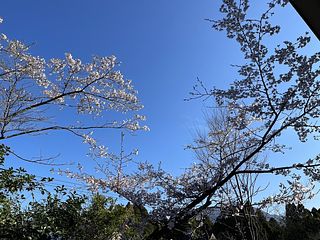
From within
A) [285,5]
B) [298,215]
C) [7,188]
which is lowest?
[298,215]

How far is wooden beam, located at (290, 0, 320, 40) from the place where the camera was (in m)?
1.84

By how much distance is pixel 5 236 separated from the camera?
412 centimetres

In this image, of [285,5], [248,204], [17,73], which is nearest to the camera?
[285,5]

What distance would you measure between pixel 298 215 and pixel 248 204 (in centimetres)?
723

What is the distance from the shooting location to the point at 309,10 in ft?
6.19

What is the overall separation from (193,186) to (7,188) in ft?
8.34

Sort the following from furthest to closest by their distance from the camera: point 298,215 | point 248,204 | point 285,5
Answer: point 298,215, point 248,204, point 285,5

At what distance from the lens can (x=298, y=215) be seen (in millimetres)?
12461

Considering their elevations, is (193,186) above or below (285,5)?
below

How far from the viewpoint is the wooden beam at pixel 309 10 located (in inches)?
72.6

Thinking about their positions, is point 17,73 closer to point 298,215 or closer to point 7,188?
point 7,188

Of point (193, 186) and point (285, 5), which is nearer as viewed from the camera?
point (285, 5)

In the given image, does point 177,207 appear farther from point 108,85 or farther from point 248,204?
point 108,85

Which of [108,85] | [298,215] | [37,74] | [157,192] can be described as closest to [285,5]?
[157,192]
